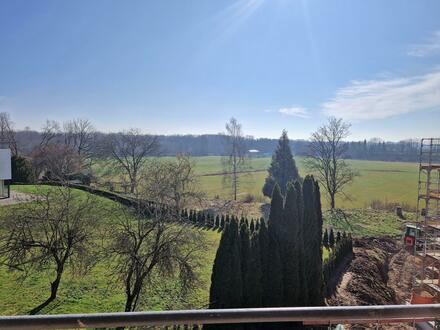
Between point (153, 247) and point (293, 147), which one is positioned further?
point (293, 147)

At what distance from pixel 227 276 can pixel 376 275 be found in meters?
8.16

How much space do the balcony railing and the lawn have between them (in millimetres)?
9053

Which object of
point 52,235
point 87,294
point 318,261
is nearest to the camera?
point 52,235

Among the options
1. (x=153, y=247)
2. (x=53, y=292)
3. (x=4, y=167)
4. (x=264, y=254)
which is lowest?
(x=53, y=292)

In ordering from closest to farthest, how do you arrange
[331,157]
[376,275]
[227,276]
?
1. [227,276]
2. [376,275]
3. [331,157]

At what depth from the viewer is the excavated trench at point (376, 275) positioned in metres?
11.8

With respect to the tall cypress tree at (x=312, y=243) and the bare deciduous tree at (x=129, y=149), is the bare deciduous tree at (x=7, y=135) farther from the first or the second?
the tall cypress tree at (x=312, y=243)

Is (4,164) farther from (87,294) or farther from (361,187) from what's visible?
(361,187)

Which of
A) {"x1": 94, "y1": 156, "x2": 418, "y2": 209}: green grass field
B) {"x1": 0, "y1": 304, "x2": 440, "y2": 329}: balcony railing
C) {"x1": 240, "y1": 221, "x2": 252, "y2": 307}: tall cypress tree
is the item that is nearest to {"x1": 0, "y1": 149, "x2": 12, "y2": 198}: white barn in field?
{"x1": 94, "y1": 156, "x2": 418, "y2": 209}: green grass field

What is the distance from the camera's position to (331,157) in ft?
95.0

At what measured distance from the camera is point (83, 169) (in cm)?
3444

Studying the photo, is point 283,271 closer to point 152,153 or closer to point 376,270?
point 376,270

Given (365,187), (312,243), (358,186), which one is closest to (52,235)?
(312,243)

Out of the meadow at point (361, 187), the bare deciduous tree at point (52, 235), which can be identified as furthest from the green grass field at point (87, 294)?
the meadow at point (361, 187)
